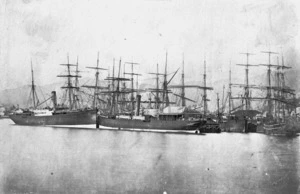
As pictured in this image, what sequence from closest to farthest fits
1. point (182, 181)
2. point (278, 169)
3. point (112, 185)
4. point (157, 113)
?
point (112, 185) < point (182, 181) < point (278, 169) < point (157, 113)

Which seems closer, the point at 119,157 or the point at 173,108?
the point at 119,157

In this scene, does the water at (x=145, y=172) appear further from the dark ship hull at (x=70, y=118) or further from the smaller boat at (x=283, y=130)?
the dark ship hull at (x=70, y=118)

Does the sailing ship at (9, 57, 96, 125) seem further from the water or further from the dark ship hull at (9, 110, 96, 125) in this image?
the water

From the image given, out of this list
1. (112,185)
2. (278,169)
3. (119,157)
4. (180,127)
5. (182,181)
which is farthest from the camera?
(180,127)

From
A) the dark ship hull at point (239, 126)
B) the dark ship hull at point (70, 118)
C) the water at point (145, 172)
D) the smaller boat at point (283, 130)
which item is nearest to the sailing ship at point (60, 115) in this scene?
the dark ship hull at point (70, 118)

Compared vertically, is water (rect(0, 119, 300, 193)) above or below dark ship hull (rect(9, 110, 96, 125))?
below

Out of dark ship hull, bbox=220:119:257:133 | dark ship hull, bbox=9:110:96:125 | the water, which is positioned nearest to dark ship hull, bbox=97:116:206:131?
dark ship hull, bbox=9:110:96:125

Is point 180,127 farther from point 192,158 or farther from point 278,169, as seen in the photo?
point 278,169

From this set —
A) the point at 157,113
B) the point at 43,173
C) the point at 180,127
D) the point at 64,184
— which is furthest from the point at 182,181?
the point at 157,113
